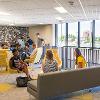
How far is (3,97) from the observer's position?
16.7ft

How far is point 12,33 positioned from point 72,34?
17.9 ft

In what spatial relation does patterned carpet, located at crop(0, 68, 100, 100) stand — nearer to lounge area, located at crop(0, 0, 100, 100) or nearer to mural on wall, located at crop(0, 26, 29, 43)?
lounge area, located at crop(0, 0, 100, 100)

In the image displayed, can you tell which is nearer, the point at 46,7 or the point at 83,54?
the point at 46,7

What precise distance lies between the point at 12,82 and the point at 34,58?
2636mm

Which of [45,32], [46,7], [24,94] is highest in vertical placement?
[46,7]

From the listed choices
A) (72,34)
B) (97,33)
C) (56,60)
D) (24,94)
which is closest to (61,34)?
(72,34)

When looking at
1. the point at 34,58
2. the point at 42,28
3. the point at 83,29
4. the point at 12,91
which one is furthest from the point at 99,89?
the point at 42,28

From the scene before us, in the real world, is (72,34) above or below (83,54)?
above

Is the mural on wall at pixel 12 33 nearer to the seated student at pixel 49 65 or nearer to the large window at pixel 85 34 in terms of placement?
the large window at pixel 85 34

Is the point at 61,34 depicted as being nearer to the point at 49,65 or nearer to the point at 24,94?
the point at 49,65

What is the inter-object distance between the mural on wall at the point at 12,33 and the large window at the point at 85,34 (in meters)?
5.47

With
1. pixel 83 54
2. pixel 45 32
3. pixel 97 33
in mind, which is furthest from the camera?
pixel 45 32

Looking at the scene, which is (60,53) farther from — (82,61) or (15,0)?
(15,0)

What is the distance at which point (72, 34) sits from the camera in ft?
42.3
